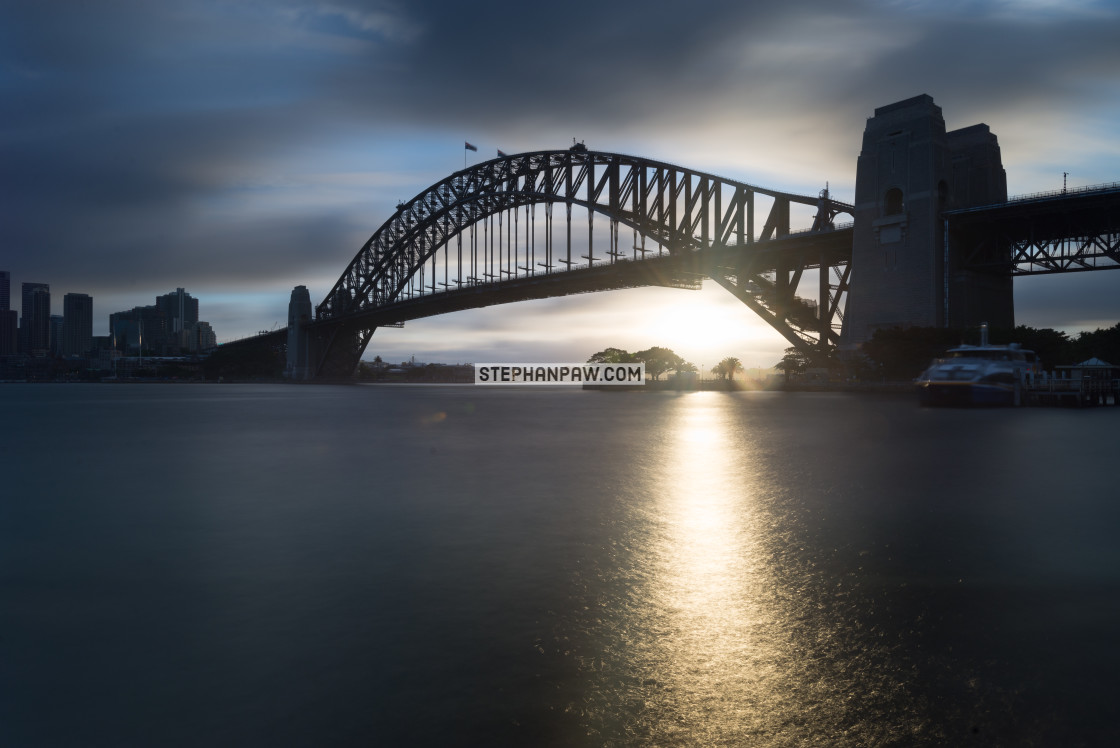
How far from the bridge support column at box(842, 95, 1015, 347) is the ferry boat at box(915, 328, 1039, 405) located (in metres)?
8.78

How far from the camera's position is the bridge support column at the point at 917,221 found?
131 feet

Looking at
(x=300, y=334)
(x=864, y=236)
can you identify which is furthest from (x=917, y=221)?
(x=300, y=334)

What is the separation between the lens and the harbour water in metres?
3.21

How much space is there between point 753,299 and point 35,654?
49600mm

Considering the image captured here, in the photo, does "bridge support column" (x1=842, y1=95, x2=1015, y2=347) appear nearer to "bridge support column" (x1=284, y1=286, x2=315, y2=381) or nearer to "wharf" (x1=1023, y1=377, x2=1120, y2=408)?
"wharf" (x1=1023, y1=377, x2=1120, y2=408)

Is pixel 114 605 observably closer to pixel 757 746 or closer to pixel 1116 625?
pixel 757 746

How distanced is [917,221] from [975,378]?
45.5ft

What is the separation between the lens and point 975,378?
30.1 metres

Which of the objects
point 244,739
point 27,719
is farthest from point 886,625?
point 27,719

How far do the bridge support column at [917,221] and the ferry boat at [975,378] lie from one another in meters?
8.78

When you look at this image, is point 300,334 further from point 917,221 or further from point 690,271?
point 917,221

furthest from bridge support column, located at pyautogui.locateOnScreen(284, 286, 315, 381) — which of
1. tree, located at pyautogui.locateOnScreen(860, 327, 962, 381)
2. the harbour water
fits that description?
the harbour water

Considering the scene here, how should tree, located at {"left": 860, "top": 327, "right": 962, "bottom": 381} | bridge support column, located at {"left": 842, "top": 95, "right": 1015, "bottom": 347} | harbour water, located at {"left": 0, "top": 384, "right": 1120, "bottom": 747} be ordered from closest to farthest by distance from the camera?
harbour water, located at {"left": 0, "top": 384, "right": 1120, "bottom": 747} < tree, located at {"left": 860, "top": 327, "right": 962, "bottom": 381} < bridge support column, located at {"left": 842, "top": 95, "right": 1015, "bottom": 347}

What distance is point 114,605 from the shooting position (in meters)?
4.98
